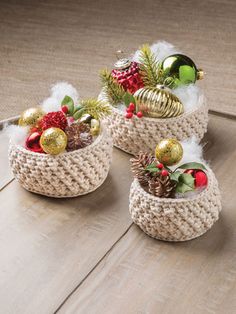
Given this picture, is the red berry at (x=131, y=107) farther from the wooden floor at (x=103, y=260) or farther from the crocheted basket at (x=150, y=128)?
the wooden floor at (x=103, y=260)

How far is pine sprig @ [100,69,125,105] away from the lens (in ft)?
4.34

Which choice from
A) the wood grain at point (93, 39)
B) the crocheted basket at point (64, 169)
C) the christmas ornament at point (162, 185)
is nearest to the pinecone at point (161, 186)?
the christmas ornament at point (162, 185)

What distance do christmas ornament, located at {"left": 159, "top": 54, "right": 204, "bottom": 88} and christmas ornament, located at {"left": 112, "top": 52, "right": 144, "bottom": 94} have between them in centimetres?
5

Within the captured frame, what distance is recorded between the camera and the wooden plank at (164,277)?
1004mm

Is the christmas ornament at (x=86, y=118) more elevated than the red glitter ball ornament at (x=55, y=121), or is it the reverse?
the red glitter ball ornament at (x=55, y=121)

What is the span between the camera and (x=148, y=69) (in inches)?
52.3

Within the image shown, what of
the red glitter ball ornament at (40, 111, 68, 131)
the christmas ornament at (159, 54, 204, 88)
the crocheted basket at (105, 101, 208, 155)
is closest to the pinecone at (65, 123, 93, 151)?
the red glitter ball ornament at (40, 111, 68, 131)

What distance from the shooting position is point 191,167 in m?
1.13

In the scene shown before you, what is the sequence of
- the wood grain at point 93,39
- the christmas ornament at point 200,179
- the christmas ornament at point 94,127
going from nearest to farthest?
the christmas ornament at point 200,179 < the christmas ornament at point 94,127 < the wood grain at point 93,39

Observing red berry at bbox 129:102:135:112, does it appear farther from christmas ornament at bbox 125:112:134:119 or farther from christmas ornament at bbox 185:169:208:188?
christmas ornament at bbox 185:169:208:188

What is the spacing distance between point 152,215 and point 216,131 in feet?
1.15

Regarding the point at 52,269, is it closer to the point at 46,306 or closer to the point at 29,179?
the point at 46,306

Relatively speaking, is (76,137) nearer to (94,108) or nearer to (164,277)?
(94,108)

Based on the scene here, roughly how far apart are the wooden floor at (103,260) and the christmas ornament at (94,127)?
0.33 feet
